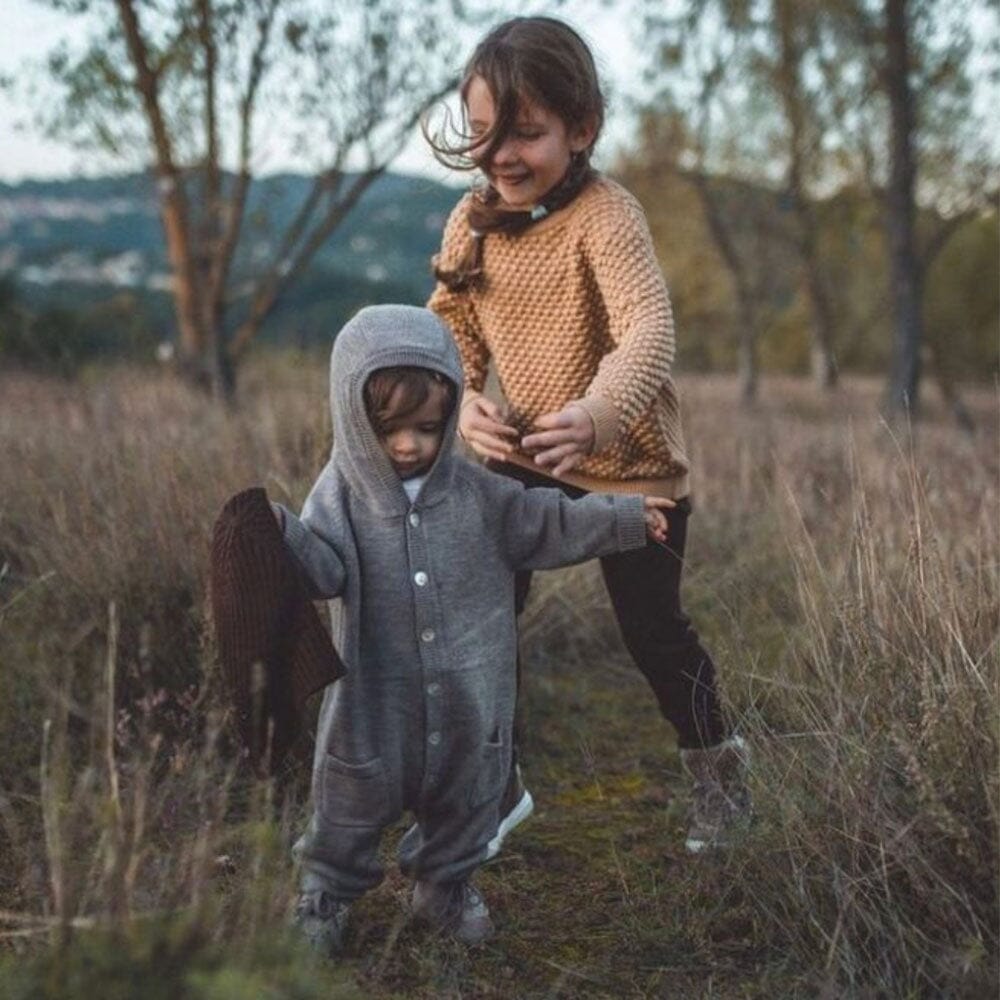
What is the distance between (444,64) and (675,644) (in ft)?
20.9

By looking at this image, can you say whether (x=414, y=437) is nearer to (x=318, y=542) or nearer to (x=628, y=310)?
(x=318, y=542)

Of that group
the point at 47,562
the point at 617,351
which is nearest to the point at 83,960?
the point at 617,351

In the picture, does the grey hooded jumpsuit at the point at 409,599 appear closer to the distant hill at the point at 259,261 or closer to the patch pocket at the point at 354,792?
the patch pocket at the point at 354,792

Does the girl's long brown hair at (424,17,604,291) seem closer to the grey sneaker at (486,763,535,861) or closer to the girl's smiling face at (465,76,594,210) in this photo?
the girl's smiling face at (465,76,594,210)

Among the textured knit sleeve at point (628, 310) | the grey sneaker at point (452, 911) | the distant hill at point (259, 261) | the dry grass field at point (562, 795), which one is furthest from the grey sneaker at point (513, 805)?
the distant hill at point (259, 261)

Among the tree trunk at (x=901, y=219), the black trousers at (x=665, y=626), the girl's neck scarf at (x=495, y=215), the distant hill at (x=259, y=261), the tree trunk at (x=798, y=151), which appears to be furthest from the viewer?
the tree trunk at (x=798, y=151)

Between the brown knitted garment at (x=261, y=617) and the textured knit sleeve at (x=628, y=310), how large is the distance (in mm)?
661

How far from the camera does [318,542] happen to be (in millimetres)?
2160

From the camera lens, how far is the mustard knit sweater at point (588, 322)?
2457mm

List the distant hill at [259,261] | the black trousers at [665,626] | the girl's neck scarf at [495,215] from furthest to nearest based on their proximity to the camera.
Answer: the distant hill at [259,261], the black trousers at [665,626], the girl's neck scarf at [495,215]

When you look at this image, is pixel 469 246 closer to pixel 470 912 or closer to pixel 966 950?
pixel 470 912

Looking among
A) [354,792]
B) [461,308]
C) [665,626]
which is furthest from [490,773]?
[461,308]

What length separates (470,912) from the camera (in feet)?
7.77

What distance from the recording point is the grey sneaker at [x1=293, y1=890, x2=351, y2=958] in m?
2.25
